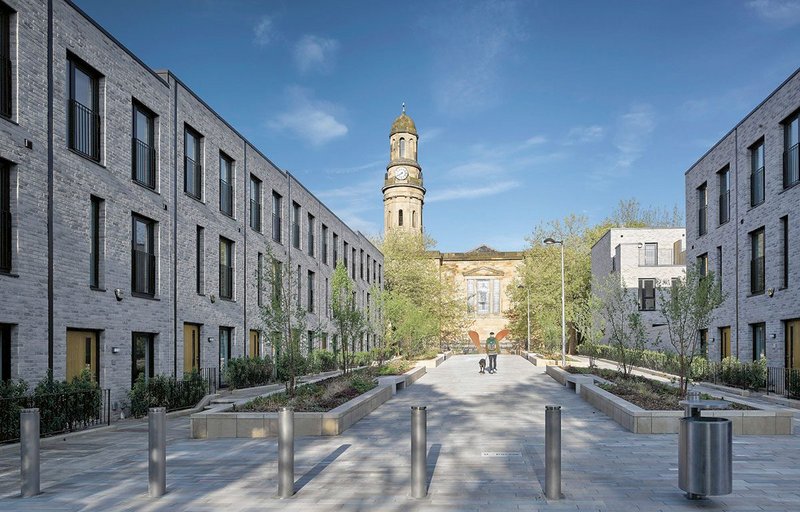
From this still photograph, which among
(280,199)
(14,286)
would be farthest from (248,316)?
(14,286)

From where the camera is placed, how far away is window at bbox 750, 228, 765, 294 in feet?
76.4

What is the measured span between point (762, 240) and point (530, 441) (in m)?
15.8

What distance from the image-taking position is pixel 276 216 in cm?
2995

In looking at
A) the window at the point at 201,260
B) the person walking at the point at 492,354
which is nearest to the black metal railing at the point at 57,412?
the window at the point at 201,260

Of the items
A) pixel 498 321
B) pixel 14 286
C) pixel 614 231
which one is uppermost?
pixel 614 231

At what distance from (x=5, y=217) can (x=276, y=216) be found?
17.1 metres

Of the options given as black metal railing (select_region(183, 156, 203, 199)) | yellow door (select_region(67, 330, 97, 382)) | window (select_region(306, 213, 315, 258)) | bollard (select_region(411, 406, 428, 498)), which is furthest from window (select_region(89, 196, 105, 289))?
window (select_region(306, 213, 315, 258))

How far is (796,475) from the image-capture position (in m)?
8.54

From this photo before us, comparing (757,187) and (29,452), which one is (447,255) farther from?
(29,452)

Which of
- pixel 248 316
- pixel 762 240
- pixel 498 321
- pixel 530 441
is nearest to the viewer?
pixel 530 441

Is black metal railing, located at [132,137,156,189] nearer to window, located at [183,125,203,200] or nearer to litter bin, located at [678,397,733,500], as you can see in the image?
window, located at [183,125,203,200]

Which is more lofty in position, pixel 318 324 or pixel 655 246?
pixel 655 246

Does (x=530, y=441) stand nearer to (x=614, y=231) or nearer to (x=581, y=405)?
(x=581, y=405)

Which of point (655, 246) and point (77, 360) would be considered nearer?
point (77, 360)
